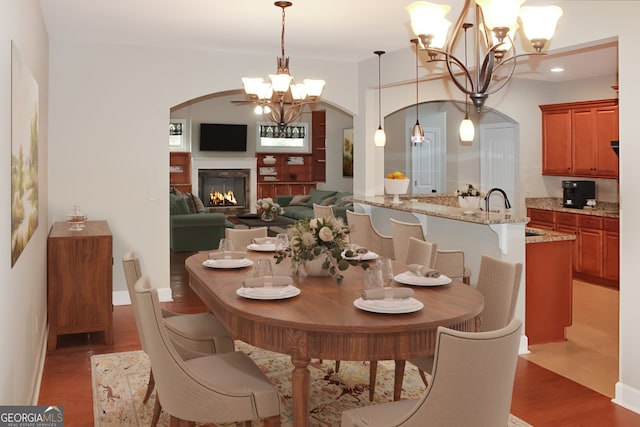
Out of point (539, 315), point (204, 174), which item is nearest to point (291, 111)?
point (539, 315)

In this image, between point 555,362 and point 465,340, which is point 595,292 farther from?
point 465,340

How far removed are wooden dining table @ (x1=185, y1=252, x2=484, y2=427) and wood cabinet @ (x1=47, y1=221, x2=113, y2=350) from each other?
2351 mm

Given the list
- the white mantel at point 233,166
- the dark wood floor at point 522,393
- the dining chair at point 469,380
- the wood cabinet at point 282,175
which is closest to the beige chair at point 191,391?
the dining chair at point 469,380

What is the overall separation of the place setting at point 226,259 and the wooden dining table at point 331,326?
68 cm

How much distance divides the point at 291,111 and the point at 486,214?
203 centimetres

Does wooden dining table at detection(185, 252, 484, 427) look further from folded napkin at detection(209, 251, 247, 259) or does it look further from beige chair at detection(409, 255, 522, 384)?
folded napkin at detection(209, 251, 247, 259)

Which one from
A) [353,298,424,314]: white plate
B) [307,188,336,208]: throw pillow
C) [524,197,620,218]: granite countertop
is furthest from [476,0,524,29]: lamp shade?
[307,188,336,208]: throw pillow

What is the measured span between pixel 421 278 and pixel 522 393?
1.33 metres

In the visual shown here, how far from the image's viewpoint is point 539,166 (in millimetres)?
8453

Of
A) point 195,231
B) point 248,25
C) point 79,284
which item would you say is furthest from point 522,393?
point 195,231

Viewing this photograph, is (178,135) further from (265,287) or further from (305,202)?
(265,287)

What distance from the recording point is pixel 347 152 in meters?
12.9

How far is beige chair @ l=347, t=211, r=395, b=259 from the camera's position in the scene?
5121mm

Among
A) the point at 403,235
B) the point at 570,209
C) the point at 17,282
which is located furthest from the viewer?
the point at 570,209
